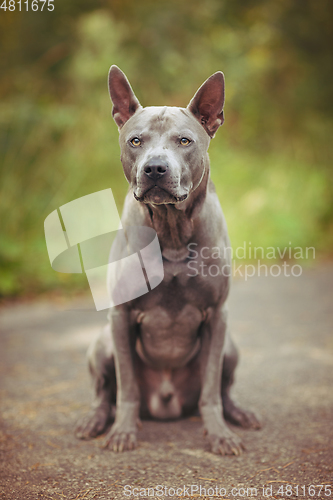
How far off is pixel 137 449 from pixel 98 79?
673 cm

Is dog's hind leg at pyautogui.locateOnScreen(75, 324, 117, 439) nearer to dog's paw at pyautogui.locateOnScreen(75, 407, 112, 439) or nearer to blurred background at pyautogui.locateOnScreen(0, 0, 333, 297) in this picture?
dog's paw at pyautogui.locateOnScreen(75, 407, 112, 439)

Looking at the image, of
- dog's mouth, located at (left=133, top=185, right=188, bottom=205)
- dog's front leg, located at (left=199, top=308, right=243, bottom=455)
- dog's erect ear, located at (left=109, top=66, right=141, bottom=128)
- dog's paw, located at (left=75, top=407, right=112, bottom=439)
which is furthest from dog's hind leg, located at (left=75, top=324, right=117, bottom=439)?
dog's erect ear, located at (left=109, top=66, right=141, bottom=128)

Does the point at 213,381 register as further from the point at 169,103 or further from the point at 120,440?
the point at 169,103

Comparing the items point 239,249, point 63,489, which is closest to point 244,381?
point 63,489

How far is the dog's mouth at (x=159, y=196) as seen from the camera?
6.24ft

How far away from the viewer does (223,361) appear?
2570 mm

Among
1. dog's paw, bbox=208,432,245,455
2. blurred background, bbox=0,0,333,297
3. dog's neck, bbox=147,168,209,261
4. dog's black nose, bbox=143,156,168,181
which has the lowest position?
dog's paw, bbox=208,432,245,455

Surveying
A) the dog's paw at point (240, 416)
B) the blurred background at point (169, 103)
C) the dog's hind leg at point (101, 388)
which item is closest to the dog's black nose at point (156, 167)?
the dog's hind leg at point (101, 388)

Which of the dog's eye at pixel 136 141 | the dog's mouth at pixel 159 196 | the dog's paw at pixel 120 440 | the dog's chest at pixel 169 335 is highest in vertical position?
the dog's eye at pixel 136 141

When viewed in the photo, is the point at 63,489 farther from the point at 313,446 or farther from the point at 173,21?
the point at 173,21

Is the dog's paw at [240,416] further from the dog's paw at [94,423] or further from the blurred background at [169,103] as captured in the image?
the blurred background at [169,103]

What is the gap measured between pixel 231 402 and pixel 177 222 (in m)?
1.23

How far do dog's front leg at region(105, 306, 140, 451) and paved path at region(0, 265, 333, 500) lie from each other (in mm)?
78

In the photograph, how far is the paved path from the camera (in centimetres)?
200
